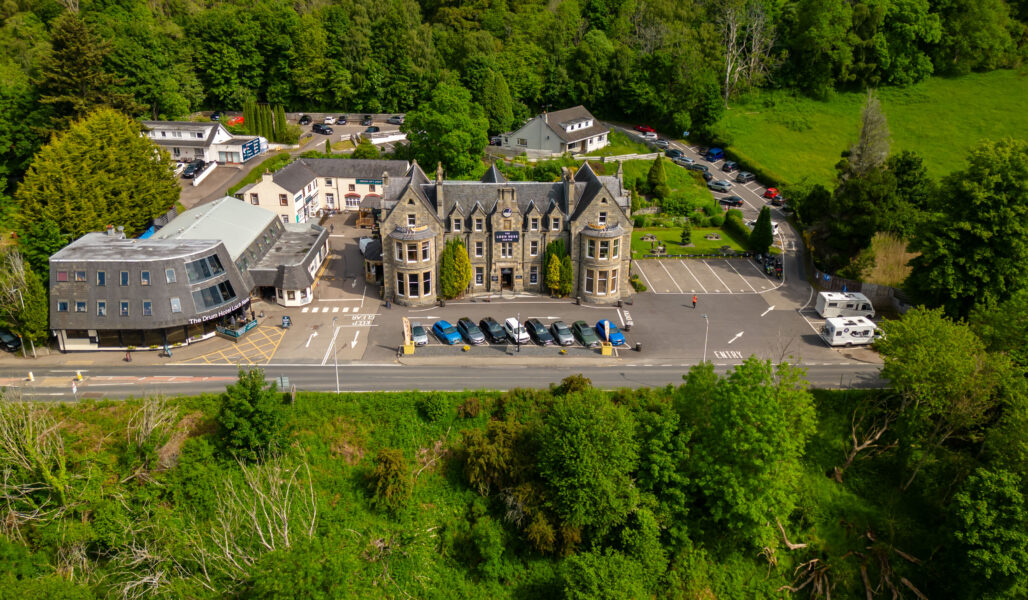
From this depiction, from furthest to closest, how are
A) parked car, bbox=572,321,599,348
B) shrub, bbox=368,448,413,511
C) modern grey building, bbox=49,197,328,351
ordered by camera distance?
parked car, bbox=572,321,599,348, modern grey building, bbox=49,197,328,351, shrub, bbox=368,448,413,511

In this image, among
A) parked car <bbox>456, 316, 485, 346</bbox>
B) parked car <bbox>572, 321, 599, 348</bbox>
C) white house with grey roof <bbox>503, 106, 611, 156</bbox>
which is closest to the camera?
parked car <bbox>572, 321, 599, 348</bbox>

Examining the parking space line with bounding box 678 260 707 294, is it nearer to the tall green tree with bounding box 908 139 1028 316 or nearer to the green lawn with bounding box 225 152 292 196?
the tall green tree with bounding box 908 139 1028 316

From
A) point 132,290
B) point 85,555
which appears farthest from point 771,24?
point 85,555

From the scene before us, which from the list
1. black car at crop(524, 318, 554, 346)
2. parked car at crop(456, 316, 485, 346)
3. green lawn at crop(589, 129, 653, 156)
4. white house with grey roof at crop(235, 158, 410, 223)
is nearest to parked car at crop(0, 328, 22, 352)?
white house with grey roof at crop(235, 158, 410, 223)

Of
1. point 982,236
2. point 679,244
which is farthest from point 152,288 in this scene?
point 982,236

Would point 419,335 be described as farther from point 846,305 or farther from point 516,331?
point 846,305

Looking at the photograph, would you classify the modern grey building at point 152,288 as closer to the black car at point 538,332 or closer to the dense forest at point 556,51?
the black car at point 538,332
